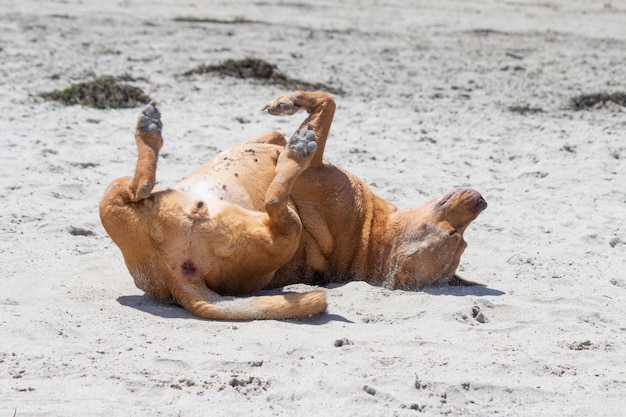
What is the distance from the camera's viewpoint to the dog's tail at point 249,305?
4766mm

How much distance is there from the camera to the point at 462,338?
184 inches

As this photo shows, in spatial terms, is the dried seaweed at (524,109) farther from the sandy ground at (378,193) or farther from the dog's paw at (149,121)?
the dog's paw at (149,121)

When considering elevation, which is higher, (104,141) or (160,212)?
(160,212)

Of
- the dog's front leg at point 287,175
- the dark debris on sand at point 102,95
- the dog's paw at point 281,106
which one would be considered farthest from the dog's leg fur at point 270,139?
the dark debris on sand at point 102,95

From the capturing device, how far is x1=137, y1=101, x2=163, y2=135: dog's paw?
16.3 ft

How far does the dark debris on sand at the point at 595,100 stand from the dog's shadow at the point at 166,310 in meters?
6.11

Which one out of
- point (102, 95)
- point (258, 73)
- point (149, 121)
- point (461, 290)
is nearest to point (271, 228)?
point (149, 121)

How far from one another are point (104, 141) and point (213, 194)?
3.28m

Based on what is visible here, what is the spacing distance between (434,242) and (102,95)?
485 centimetres

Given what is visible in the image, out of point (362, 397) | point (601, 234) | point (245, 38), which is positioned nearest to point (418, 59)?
point (245, 38)

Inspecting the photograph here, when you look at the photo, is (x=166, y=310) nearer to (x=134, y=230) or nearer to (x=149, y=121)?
(x=134, y=230)

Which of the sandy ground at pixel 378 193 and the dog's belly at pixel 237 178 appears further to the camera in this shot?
the dog's belly at pixel 237 178

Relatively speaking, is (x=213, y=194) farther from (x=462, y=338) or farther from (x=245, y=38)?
(x=245, y=38)

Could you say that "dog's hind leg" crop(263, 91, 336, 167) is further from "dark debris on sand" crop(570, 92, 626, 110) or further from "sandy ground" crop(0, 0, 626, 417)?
"dark debris on sand" crop(570, 92, 626, 110)
